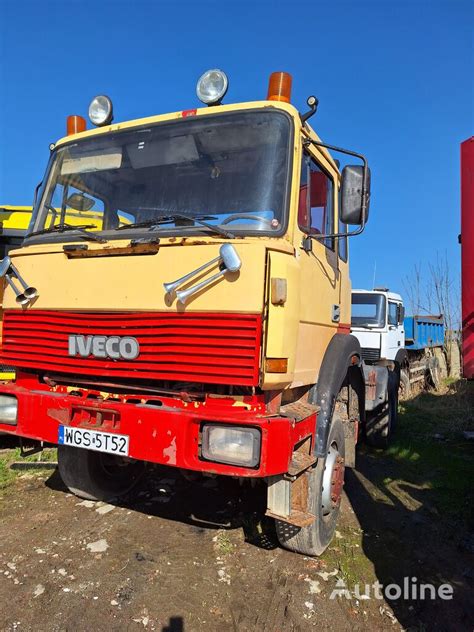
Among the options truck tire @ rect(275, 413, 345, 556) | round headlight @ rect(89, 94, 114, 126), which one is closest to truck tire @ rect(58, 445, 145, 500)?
truck tire @ rect(275, 413, 345, 556)

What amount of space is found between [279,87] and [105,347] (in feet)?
6.71

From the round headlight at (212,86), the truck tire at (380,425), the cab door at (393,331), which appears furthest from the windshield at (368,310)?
the round headlight at (212,86)

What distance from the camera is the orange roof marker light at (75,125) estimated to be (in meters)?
3.86

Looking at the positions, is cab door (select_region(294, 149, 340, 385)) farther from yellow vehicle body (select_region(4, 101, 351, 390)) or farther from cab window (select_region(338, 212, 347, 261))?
cab window (select_region(338, 212, 347, 261))

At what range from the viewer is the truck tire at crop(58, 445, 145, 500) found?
4.00m

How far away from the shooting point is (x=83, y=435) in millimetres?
2852

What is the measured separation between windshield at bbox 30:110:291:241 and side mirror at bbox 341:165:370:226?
19.0 inches

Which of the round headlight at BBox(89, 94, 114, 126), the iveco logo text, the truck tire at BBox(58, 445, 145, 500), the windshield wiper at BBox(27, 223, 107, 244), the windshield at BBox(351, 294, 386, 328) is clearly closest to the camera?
the iveco logo text

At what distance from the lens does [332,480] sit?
349cm

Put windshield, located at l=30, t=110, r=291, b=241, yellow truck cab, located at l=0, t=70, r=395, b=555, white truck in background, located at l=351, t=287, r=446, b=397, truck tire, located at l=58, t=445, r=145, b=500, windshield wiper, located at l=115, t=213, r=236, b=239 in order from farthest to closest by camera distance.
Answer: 1. white truck in background, located at l=351, t=287, r=446, b=397
2. truck tire, located at l=58, t=445, r=145, b=500
3. windshield, located at l=30, t=110, r=291, b=241
4. windshield wiper, located at l=115, t=213, r=236, b=239
5. yellow truck cab, located at l=0, t=70, r=395, b=555

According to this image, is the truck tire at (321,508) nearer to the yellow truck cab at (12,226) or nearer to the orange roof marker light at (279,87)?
the orange roof marker light at (279,87)

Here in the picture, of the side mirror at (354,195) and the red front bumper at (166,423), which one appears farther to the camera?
the side mirror at (354,195)

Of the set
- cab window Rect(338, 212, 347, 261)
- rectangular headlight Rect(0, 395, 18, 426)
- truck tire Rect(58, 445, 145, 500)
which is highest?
cab window Rect(338, 212, 347, 261)

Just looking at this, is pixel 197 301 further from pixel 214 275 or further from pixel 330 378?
pixel 330 378
